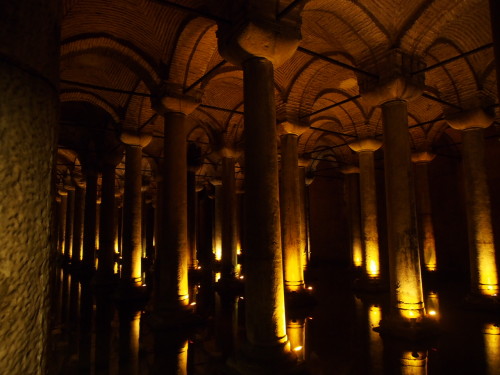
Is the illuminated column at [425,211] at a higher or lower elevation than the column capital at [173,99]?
lower

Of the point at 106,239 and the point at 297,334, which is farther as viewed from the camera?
the point at 106,239

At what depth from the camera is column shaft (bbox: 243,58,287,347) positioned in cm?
469

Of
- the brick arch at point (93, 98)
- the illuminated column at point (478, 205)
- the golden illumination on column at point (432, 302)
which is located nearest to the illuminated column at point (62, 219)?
the brick arch at point (93, 98)

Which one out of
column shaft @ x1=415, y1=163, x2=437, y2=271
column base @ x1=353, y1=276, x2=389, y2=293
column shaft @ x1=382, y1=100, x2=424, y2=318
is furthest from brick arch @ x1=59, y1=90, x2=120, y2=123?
column shaft @ x1=415, y1=163, x2=437, y2=271

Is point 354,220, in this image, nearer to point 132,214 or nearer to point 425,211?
point 425,211

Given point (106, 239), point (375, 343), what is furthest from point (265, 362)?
point (106, 239)

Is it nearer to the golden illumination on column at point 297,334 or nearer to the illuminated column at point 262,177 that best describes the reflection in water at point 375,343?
the golden illumination on column at point 297,334

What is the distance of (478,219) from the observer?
346 inches

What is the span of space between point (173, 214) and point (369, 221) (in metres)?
6.63

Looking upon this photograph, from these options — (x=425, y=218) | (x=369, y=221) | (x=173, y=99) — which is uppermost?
→ (x=173, y=99)

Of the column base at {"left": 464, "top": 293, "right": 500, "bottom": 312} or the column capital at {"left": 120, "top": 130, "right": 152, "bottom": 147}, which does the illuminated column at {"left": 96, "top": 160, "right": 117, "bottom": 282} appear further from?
the column base at {"left": 464, "top": 293, "right": 500, "bottom": 312}

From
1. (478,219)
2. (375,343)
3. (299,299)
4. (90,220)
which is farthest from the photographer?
(90,220)

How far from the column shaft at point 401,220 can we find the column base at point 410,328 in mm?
130

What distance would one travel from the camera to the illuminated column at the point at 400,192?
6512 millimetres
